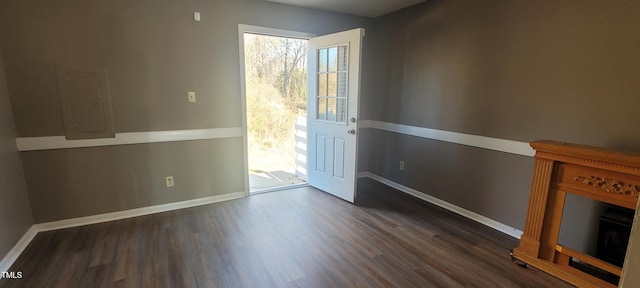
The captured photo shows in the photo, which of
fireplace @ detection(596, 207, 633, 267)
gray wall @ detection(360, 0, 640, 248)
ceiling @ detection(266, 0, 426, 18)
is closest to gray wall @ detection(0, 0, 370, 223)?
ceiling @ detection(266, 0, 426, 18)

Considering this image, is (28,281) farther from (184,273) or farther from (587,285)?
(587,285)

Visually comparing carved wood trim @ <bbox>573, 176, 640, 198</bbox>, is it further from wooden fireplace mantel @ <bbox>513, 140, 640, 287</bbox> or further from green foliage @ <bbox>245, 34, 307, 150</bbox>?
green foliage @ <bbox>245, 34, 307, 150</bbox>

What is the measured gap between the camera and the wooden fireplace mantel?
5.74 ft

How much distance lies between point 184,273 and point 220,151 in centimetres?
A: 152

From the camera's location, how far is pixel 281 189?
3752mm

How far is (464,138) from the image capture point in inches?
118

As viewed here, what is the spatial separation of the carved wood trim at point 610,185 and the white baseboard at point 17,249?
4.10m

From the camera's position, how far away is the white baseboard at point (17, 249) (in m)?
2.06

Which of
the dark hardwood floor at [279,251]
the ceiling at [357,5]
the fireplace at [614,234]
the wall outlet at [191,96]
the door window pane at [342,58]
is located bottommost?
the dark hardwood floor at [279,251]

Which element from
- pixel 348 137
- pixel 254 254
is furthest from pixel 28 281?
pixel 348 137

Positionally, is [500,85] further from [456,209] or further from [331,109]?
[331,109]

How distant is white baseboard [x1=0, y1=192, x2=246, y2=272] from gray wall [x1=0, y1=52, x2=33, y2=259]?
0.06m

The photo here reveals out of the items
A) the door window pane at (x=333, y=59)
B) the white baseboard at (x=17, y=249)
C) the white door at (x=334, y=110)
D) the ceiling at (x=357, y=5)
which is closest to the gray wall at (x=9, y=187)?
the white baseboard at (x=17, y=249)

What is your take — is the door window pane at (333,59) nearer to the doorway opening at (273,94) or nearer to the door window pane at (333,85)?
the door window pane at (333,85)
